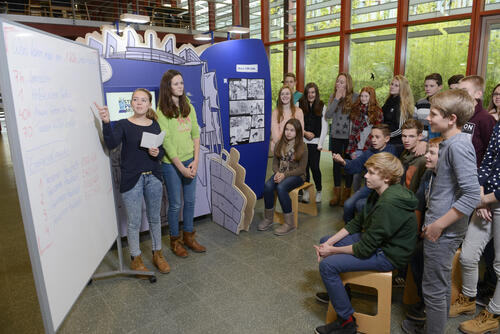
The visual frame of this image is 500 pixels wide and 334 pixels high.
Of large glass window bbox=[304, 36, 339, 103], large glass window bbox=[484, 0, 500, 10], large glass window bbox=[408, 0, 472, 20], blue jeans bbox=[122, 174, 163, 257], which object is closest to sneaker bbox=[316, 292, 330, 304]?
blue jeans bbox=[122, 174, 163, 257]

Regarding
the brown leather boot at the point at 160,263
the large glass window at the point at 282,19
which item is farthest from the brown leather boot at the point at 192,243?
the large glass window at the point at 282,19

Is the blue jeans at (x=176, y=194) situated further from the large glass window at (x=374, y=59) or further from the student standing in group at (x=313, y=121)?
the large glass window at (x=374, y=59)

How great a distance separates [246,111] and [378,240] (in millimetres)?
2681

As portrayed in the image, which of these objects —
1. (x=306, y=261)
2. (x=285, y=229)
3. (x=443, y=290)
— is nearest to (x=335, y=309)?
(x=443, y=290)

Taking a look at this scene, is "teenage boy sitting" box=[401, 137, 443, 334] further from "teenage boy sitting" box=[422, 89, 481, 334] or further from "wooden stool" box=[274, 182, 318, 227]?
"wooden stool" box=[274, 182, 318, 227]

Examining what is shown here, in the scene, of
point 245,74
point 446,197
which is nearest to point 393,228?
point 446,197

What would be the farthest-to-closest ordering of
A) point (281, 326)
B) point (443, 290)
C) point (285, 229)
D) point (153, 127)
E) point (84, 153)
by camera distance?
point (285, 229) → point (153, 127) → point (281, 326) → point (84, 153) → point (443, 290)

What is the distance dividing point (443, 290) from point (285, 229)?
76.1 inches

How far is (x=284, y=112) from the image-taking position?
4.31 m

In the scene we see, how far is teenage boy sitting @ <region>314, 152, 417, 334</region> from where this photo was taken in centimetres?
200

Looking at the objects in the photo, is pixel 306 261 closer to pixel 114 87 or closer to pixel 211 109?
pixel 211 109

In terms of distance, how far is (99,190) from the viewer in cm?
239

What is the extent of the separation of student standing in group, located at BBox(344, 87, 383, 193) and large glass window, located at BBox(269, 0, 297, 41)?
4030mm

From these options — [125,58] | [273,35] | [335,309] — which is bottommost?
[335,309]
